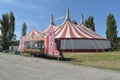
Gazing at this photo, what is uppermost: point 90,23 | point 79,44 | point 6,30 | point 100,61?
point 90,23

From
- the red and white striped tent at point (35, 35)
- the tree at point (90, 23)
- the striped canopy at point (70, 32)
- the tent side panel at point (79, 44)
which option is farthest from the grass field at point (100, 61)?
the tree at point (90, 23)

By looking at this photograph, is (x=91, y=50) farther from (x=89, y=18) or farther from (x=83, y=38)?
(x=89, y=18)

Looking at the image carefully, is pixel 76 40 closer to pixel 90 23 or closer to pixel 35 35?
pixel 35 35

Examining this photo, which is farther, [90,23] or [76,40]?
[90,23]

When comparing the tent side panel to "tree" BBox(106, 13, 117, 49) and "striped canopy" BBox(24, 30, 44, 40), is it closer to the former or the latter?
"striped canopy" BBox(24, 30, 44, 40)

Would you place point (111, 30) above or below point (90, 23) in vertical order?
below

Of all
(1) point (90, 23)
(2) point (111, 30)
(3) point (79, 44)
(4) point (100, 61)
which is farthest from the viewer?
(1) point (90, 23)

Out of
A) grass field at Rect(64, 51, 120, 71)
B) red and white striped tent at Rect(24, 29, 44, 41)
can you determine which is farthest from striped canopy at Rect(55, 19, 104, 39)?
grass field at Rect(64, 51, 120, 71)

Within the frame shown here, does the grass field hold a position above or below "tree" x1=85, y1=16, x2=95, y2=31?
below

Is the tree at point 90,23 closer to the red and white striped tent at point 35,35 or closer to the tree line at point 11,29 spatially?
the tree line at point 11,29

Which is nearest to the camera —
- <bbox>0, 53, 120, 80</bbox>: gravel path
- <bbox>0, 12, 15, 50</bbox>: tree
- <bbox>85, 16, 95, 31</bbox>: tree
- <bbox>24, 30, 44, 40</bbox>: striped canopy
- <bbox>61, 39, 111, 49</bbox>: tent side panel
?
<bbox>0, 53, 120, 80</bbox>: gravel path

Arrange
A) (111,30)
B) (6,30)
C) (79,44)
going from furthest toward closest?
(111,30)
(6,30)
(79,44)

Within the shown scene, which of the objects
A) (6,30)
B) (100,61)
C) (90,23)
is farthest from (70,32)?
(90,23)

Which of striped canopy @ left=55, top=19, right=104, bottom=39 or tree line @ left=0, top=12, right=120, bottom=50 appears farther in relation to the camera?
tree line @ left=0, top=12, right=120, bottom=50
